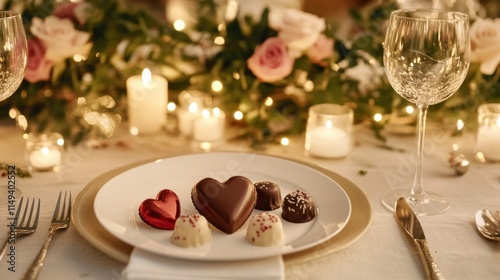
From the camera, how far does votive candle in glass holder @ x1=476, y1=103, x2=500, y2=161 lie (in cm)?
132

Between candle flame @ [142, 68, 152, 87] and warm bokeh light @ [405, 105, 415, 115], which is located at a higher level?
candle flame @ [142, 68, 152, 87]

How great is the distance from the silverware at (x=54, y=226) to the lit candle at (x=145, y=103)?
426 mm

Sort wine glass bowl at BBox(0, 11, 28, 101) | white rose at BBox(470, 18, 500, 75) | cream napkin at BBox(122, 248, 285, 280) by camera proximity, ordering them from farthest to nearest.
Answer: white rose at BBox(470, 18, 500, 75), wine glass bowl at BBox(0, 11, 28, 101), cream napkin at BBox(122, 248, 285, 280)

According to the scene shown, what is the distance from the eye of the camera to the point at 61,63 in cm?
147

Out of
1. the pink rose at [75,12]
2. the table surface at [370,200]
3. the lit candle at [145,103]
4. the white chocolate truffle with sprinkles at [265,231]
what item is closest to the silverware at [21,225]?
the table surface at [370,200]

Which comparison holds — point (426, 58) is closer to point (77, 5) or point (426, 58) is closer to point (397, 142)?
point (397, 142)

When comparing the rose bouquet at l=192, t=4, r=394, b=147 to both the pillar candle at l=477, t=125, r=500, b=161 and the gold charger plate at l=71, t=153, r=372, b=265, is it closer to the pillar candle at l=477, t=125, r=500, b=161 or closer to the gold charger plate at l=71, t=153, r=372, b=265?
the pillar candle at l=477, t=125, r=500, b=161

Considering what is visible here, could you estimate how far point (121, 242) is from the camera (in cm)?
86

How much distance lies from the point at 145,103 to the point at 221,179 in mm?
427

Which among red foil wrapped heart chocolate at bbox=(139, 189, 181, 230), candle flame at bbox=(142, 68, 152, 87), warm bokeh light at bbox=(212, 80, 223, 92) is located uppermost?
candle flame at bbox=(142, 68, 152, 87)

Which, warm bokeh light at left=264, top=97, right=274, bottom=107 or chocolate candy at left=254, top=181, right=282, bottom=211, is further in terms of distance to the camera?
warm bokeh light at left=264, top=97, right=274, bottom=107

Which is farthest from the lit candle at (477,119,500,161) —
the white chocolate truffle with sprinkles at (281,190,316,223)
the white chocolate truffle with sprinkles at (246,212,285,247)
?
the white chocolate truffle with sprinkles at (246,212,285,247)

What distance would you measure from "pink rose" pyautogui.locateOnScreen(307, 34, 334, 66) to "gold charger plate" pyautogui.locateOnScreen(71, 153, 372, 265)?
0.49 m

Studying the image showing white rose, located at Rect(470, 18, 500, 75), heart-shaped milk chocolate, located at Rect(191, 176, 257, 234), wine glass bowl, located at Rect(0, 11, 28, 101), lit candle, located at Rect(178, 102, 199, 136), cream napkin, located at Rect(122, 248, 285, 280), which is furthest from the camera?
lit candle, located at Rect(178, 102, 199, 136)
